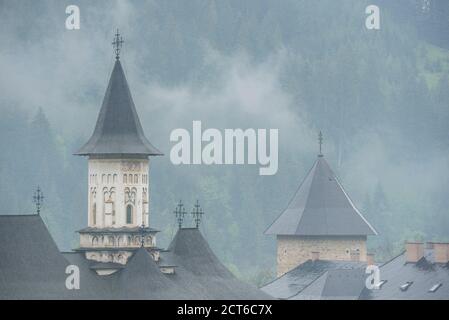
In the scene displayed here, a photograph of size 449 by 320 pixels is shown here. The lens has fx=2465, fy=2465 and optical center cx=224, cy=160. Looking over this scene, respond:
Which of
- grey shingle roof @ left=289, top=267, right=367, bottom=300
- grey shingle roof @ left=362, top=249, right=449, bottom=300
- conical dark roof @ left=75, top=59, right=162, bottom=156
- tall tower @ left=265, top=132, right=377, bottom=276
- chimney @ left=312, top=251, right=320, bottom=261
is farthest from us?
tall tower @ left=265, top=132, right=377, bottom=276

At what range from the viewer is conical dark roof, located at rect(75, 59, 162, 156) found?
78.4 m

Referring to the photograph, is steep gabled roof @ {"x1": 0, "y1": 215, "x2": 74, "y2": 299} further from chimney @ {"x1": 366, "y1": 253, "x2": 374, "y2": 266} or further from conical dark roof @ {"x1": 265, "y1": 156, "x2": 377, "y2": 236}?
conical dark roof @ {"x1": 265, "y1": 156, "x2": 377, "y2": 236}

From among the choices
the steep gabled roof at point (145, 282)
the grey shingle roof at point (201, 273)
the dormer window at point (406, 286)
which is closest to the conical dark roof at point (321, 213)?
the dormer window at point (406, 286)

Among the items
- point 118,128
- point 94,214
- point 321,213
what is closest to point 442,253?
point 118,128

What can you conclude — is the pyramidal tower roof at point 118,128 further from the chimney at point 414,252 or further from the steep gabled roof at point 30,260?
the chimney at point 414,252

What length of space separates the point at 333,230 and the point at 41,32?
50.1 feet

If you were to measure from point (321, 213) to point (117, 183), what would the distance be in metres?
31.4

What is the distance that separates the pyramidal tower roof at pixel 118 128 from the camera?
78.4 meters

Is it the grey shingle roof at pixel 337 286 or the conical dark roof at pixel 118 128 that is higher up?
the conical dark roof at pixel 118 128

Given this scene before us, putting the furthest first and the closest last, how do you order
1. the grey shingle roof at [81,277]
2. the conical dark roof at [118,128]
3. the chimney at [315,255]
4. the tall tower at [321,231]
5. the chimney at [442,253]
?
the tall tower at [321,231] < the chimney at [315,255] < the chimney at [442,253] < the conical dark roof at [118,128] < the grey shingle roof at [81,277]

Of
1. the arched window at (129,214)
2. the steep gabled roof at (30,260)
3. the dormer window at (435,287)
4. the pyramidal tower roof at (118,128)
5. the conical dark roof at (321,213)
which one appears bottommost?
the dormer window at (435,287)

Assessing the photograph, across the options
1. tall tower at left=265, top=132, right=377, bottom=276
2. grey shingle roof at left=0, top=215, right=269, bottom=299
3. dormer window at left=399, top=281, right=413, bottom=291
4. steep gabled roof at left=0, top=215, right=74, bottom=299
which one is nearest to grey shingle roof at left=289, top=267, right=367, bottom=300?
dormer window at left=399, top=281, right=413, bottom=291

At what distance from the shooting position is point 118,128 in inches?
3113
